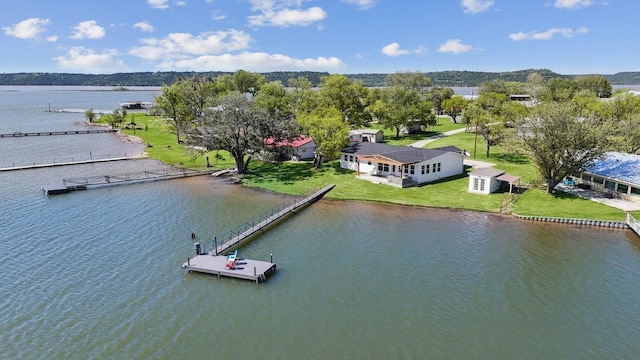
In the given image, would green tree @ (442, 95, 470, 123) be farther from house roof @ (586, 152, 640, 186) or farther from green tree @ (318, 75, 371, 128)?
house roof @ (586, 152, 640, 186)

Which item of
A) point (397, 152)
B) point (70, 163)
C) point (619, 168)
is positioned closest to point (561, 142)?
point (619, 168)

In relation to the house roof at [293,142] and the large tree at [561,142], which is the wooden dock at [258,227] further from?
the large tree at [561,142]

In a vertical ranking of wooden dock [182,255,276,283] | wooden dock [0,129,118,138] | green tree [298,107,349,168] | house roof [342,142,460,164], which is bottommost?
wooden dock [182,255,276,283]

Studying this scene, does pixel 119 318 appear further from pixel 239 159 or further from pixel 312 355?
pixel 239 159

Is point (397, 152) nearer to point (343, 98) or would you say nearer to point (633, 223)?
point (633, 223)

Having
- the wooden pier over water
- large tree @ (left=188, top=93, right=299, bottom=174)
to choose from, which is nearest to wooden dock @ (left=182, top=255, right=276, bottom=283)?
the wooden pier over water

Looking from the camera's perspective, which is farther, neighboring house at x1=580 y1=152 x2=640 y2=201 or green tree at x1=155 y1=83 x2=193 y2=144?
green tree at x1=155 y1=83 x2=193 y2=144
